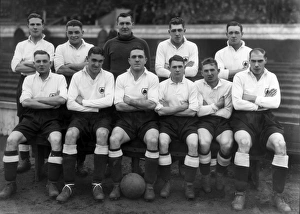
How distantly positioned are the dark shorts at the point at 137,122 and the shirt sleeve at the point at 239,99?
1.14 meters

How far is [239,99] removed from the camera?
5.39m

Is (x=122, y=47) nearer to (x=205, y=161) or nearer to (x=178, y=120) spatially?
(x=178, y=120)

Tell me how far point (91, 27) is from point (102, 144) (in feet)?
38.9

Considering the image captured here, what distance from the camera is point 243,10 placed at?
50.7ft

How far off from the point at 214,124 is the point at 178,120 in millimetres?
507

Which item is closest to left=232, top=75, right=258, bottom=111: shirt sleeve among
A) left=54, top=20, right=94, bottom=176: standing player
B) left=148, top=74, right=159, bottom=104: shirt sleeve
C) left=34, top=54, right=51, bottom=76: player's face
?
left=148, top=74, right=159, bottom=104: shirt sleeve

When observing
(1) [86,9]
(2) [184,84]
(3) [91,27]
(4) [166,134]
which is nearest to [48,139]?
(4) [166,134]

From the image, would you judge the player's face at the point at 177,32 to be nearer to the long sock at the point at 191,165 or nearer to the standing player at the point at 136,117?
the standing player at the point at 136,117

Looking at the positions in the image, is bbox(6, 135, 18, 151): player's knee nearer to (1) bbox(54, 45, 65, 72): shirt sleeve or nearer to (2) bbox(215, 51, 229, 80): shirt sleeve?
(1) bbox(54, 45, 65, 72): shirt sleeve

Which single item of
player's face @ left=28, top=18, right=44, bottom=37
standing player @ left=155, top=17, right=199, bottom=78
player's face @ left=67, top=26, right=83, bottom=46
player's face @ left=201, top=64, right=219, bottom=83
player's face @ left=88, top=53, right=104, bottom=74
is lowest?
player's face @ left=201, top=64, right=219, bottom=83

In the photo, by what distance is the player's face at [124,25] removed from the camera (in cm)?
620

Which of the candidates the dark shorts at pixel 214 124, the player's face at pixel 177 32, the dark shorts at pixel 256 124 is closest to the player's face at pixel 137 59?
the player's face at pixel 177 32

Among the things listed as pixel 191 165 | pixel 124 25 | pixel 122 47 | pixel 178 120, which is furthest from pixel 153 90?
pixel 124 25

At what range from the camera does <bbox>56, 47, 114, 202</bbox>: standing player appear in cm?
529
